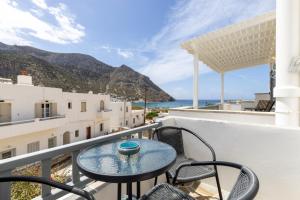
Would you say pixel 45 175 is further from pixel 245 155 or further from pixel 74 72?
pixel 74 72

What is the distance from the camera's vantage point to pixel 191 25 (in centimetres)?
924

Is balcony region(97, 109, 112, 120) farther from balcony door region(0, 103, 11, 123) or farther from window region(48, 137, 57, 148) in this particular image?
balcony door region(0, 103, 11, 123)

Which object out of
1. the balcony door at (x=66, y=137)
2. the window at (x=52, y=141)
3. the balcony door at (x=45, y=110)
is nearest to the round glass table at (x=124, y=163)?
the balcony door at (x=45, y=110)

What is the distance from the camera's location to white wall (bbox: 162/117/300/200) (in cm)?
178

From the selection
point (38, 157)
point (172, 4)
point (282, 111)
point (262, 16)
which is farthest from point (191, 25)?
point (38, 157)

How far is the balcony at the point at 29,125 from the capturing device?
8755mm

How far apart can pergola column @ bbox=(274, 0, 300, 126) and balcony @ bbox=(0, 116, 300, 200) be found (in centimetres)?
82

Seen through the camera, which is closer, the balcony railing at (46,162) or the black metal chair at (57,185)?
the black metal chair at (57,185)

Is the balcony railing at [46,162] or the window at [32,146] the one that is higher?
the balcony railing at [46,162]

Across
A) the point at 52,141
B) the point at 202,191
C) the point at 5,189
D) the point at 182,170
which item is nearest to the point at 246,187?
the point at 182,170

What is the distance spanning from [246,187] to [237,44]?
662 centimetres

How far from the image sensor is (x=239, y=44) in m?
6.37

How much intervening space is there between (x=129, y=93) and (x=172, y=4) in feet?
181

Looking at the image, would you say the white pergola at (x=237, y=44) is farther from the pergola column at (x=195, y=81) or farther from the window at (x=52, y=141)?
the window at (x=52, y=141)
